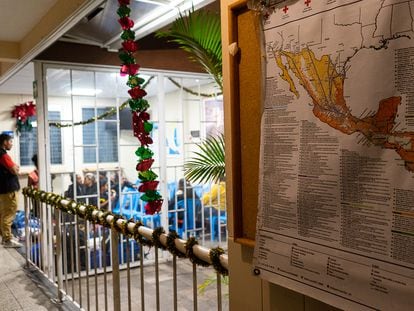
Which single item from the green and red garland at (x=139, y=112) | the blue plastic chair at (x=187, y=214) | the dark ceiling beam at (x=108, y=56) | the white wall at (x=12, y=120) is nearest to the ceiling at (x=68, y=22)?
the dark ceiling beam at (x=108, y=56)

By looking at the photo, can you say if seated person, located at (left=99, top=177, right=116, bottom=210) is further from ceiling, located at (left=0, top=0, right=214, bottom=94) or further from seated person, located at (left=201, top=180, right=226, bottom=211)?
ceiling, located at (left=0, top=0, right=214, bottom=94)

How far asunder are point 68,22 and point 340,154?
267cm

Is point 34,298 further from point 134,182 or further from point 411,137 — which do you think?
point 411,137

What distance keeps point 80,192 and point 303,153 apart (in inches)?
149

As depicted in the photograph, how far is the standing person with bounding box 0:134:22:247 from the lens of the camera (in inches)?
205

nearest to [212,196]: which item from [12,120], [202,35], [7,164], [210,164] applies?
[210,164]

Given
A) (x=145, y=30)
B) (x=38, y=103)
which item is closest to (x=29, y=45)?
(x=38, y=103)

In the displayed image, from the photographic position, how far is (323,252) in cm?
96

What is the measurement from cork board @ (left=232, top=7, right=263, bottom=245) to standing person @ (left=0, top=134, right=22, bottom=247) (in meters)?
4.78

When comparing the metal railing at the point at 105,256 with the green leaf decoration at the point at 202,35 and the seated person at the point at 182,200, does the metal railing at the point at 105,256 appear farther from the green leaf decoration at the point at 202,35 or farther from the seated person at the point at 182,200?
the green leaf decoration at the point at 202,35

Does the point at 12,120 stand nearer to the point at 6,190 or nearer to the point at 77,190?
the point at 6,190

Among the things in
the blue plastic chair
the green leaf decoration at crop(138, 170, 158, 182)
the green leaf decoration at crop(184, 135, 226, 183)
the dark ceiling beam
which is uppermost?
the dark ceiling beam

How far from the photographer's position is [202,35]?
2.02 meters

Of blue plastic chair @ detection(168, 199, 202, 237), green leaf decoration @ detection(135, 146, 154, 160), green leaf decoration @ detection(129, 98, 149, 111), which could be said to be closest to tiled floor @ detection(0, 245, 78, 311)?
green leaf decoration @ detection(135, 146, 154, 160)
